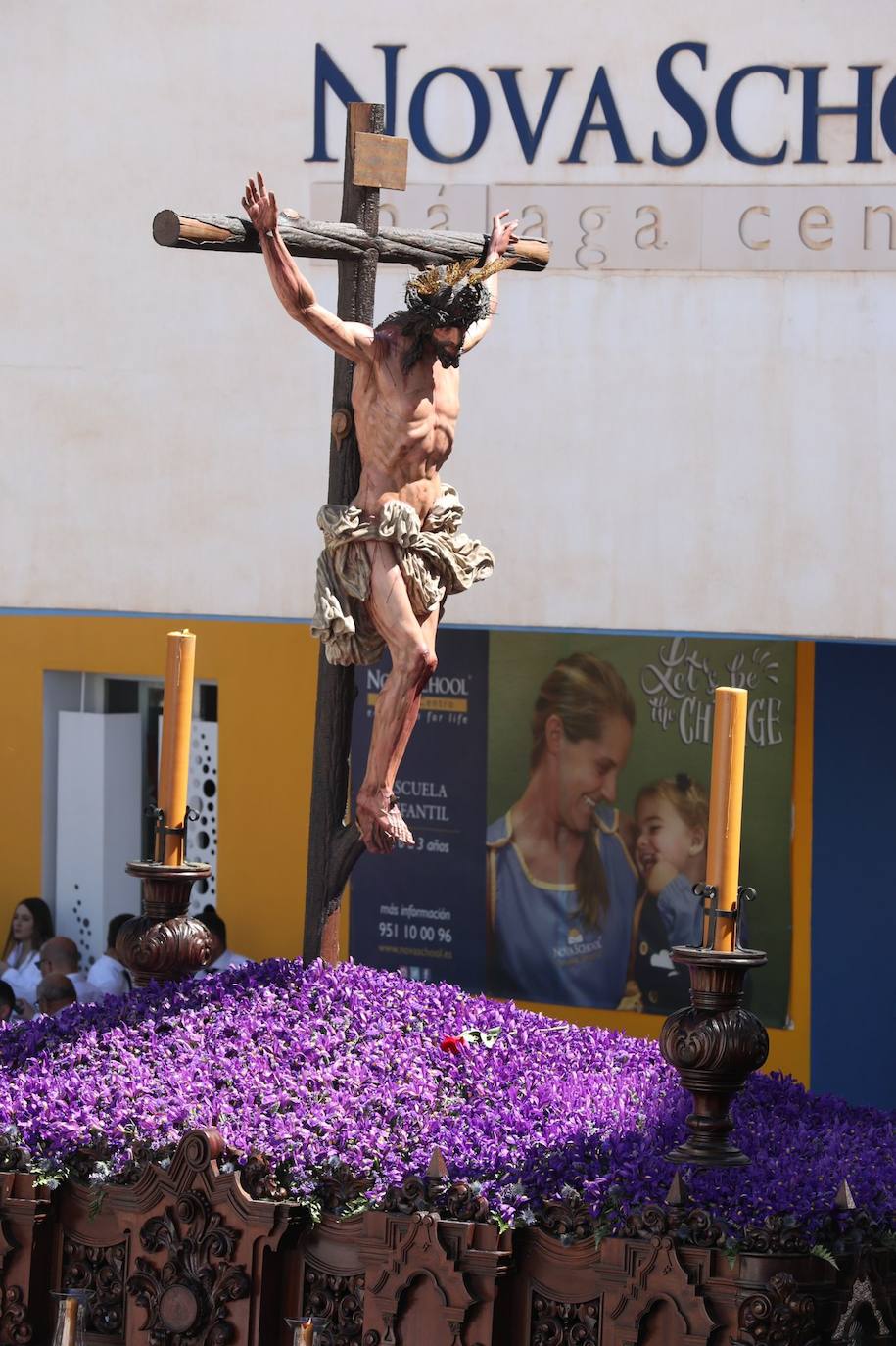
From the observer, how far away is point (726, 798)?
386 centimetres

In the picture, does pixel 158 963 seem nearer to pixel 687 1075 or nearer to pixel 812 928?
pixel 687 1075

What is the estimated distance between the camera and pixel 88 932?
9945 mm

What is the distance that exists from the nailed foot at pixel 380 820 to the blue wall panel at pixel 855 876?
363 cm

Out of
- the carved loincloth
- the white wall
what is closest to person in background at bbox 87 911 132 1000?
the white wall

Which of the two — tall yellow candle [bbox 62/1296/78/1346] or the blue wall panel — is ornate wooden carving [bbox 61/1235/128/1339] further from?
the blue wall panel

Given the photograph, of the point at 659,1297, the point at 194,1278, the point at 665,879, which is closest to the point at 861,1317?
the point at 659,1297

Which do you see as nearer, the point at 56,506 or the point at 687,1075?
the point at 687,1075

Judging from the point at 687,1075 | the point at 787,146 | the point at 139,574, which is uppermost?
the point at 787,146

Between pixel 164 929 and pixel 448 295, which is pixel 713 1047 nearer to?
pixel 164 929

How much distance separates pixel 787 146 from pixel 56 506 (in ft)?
9.67

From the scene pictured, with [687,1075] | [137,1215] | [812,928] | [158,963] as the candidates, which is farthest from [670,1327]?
[812,928]

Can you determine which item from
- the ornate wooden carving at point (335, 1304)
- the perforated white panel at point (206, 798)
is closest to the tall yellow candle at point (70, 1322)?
the ornate wooden carving at point (335, 1304)

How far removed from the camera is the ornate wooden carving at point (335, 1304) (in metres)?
3.74

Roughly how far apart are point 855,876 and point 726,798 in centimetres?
418
